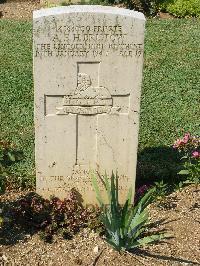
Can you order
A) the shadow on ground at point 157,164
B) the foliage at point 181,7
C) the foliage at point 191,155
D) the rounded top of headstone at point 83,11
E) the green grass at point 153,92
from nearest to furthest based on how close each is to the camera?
the rounded top of headstone at point 83,11 < the foliage at point 191,155 < the shadow on ground at point 157,164 < the green grass at point 153,92 < the foliage at point 181,7

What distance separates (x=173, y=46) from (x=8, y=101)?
3876 mm

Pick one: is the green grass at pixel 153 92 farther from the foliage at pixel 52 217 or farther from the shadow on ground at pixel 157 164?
the foliage at pixel 52 217

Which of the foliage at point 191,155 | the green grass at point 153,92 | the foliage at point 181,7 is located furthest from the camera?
the foliage at point 181,7

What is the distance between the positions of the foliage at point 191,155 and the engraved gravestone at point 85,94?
61cm

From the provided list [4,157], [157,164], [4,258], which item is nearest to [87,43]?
[4,157]

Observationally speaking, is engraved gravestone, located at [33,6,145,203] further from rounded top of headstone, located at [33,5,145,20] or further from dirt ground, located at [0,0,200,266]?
dirt ground, located at [0,0,200,266]

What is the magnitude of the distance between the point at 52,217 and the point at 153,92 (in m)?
3.81

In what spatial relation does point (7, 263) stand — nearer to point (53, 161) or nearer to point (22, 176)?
point (53, 161)

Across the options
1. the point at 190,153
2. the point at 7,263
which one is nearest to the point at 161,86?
the point at 190,153

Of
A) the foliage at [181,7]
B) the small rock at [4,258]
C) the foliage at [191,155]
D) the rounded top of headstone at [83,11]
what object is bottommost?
the small rock at [4,258]

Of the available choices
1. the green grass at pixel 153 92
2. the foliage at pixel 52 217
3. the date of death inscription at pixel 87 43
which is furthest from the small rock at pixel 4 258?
the date of death inscription at pixel 87 43

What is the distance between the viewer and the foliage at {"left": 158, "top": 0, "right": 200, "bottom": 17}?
12.2m

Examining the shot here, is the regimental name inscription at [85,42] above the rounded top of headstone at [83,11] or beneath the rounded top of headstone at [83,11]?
beneath

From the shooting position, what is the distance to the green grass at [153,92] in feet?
20.7
